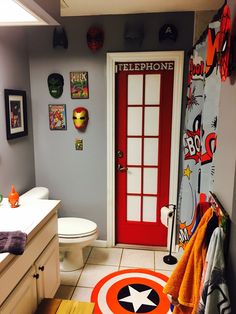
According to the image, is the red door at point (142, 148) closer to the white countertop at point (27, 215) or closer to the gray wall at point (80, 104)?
the gray wall at point (80, 104)

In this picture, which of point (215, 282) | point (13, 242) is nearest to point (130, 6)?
point (13, 242)

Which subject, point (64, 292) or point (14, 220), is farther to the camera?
point (64, 292)

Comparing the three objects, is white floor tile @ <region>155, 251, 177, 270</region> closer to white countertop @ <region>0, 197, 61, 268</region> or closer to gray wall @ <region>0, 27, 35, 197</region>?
white countertop @ <region>0, 197, 61, 268</region>

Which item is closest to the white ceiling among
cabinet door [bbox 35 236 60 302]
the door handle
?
the door handle

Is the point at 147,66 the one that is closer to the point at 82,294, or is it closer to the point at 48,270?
the point at 48,270

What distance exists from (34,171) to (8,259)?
174 cm

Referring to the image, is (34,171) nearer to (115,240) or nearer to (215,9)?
(115,240)

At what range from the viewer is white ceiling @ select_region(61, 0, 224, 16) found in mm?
2310

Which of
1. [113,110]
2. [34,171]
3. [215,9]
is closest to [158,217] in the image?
[113,110]

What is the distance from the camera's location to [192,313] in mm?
1249

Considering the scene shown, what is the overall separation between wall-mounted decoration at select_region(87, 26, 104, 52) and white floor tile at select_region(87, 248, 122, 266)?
2181mm

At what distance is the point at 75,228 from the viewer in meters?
2.65

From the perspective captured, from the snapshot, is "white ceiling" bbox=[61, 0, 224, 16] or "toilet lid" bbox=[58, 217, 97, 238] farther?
A: "toilet lid" bbox=[58, 217, 97, 238]

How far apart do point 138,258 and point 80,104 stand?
5.80ft
